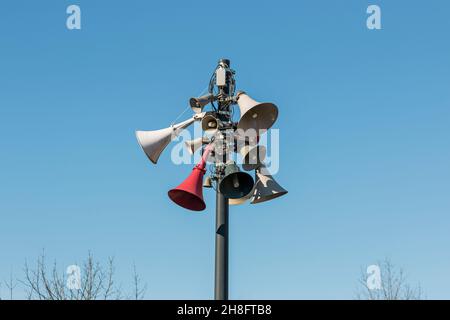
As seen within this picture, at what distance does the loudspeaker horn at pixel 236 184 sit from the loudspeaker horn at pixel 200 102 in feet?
4.51

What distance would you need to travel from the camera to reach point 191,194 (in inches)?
365

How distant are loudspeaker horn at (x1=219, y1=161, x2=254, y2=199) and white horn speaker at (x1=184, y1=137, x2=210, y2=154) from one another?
89 centimetres

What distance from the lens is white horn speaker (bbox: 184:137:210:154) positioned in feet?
32.7

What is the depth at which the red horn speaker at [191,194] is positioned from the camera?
927 cm

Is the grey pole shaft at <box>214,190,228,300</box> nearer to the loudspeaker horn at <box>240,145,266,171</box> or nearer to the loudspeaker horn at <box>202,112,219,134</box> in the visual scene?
the loudspeaker horn at <box>240,145,266,171</box>

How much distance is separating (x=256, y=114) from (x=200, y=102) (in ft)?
3.27

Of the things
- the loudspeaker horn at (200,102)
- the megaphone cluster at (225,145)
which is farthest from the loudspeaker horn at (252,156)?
the loudspeaker horn at (200,102)

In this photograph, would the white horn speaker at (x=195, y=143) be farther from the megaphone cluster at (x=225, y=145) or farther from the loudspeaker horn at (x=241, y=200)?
the loudspeaker horn at (x=241, y=200)

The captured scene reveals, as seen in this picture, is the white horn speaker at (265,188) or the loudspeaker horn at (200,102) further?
the loudspeaker horn at (200,102)

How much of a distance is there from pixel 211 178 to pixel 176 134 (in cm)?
96

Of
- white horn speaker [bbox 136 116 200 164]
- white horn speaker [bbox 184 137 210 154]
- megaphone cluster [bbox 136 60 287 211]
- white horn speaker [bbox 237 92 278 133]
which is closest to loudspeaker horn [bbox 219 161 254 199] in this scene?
megaphone cluster [bbox 136 60 287 211]

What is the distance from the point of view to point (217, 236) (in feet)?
30.3

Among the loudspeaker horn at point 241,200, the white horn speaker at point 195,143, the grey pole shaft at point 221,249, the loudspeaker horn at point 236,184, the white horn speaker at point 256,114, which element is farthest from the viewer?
the white horn speaker at point 195,143
